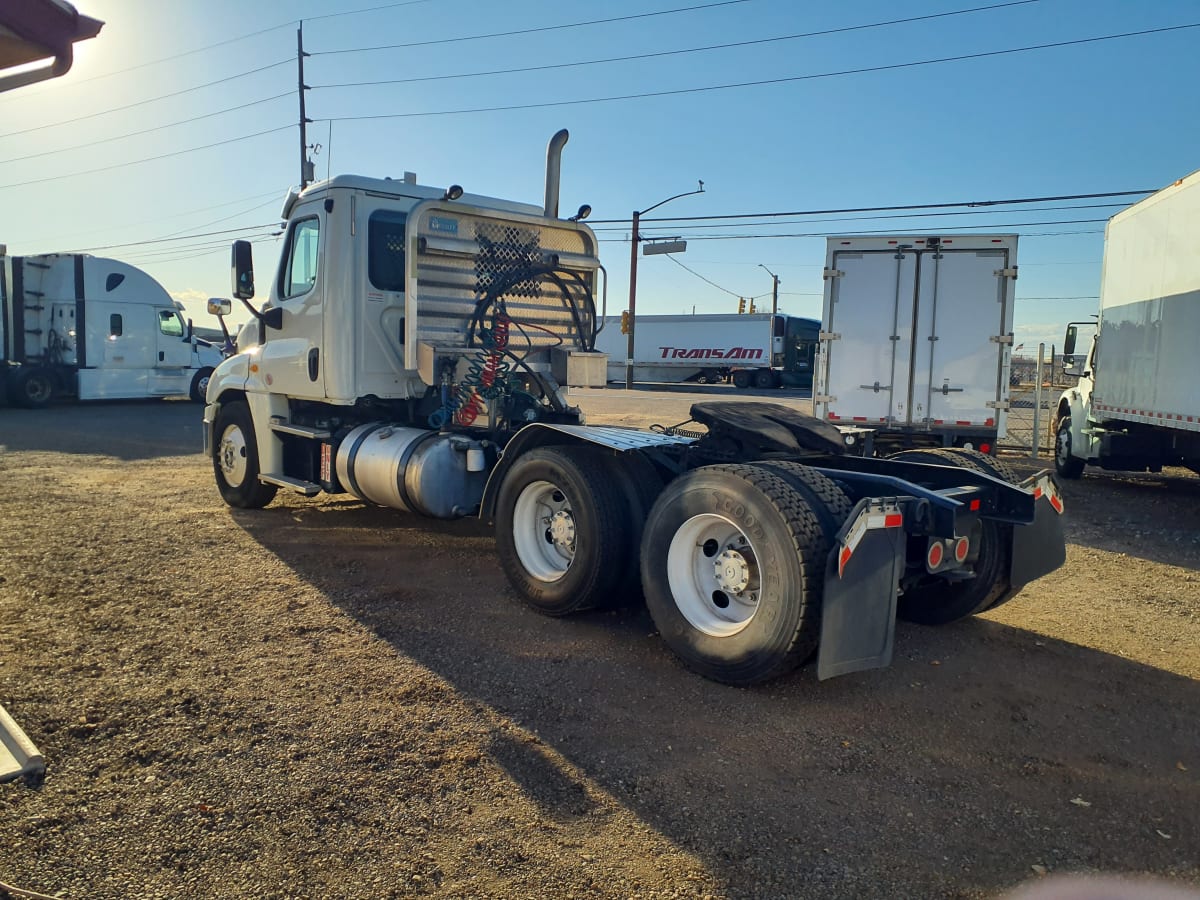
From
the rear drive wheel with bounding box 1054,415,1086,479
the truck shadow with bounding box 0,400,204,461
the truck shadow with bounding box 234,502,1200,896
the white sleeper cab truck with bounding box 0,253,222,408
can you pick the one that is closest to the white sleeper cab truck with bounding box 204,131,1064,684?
the truck shadow with bounding box 234,502,1200,896

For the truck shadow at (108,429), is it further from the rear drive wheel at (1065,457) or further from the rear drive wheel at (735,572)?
the rear drive wheel at (1065,457)

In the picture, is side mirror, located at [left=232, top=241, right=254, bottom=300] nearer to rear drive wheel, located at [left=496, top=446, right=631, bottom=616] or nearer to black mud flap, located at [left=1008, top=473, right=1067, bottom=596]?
rear drive wheel, located at [left=496, top=446, right=631, bottom=616]

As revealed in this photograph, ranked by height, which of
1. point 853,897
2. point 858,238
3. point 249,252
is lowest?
point 853,897

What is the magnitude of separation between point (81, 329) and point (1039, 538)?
2288 centimetres

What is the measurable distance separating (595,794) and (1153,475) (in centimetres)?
1287

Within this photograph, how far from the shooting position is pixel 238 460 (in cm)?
896

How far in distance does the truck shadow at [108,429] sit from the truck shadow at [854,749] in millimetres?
10430

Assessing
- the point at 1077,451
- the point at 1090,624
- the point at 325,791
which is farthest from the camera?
the point at 1077,451

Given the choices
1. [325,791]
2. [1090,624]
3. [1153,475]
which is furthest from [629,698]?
[1153,475]

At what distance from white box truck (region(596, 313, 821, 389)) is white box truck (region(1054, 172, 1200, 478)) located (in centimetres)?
2767

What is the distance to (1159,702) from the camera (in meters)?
4.49

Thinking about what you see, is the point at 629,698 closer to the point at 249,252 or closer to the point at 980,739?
the point at 980,739

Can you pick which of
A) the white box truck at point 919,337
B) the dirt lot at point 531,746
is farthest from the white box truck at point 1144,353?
the dirt lot at point 531,746

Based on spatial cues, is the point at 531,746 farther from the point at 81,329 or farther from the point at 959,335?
the point at 81,329
